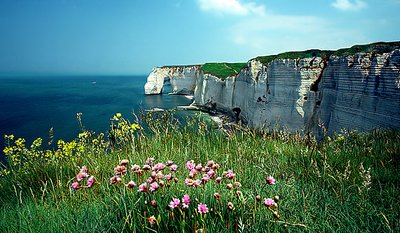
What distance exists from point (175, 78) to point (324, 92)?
54.0 meters

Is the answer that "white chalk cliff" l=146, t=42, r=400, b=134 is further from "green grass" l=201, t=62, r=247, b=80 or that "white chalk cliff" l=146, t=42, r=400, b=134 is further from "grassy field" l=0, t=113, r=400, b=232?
"green grass" l=201, t=62, r=247, b=80

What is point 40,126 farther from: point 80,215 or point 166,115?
point 80,215

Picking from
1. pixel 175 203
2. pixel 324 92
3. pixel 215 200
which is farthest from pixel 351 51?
pixel 175 203

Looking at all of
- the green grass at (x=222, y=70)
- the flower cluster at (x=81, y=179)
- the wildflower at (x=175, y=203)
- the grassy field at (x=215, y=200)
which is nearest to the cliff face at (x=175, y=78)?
the green grass at (x=222, y=70)

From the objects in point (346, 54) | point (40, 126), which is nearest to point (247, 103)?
point (346, 54)

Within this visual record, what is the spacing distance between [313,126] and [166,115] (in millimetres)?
19744

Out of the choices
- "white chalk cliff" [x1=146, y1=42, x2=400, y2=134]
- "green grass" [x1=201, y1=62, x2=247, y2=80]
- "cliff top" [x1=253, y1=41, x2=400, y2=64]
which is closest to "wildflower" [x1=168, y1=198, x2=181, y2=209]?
"white chalk cliff" [x1=146, y1=42, x2=400, y2=134]

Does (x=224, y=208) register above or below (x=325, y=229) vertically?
above

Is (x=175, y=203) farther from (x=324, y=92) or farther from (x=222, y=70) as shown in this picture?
(x=222, y=70)

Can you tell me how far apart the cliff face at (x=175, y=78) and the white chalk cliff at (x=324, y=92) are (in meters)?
31.1

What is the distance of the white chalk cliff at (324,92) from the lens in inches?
599

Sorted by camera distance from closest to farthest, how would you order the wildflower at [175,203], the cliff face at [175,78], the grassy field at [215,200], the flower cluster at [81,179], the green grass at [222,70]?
the wildflower at [175,203] < the grassy field at [215,200] < the flower cluster at [81,179] < the green grass at [222,70] < the cliff face at [175,78]

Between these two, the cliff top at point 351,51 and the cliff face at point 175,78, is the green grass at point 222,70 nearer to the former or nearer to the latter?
the cliff face at point 175,78

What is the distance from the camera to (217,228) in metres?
1.86
